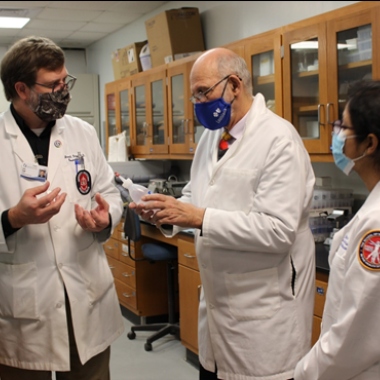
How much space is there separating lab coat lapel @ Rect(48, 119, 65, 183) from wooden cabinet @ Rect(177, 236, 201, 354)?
1.60 meters

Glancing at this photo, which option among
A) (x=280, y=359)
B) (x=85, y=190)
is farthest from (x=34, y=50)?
(x=280, y=359)

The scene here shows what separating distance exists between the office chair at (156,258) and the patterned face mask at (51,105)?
1812mm

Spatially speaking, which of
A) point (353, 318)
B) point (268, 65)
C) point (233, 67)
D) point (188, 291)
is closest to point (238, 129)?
point (233, 67)

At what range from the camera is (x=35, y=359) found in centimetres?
174

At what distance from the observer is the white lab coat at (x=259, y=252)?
167cm

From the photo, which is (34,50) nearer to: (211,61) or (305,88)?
(211,61)

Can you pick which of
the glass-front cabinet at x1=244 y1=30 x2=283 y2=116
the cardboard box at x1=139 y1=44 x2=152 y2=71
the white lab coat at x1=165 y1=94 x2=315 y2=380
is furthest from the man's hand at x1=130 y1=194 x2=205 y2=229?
the cardboard box at x1=139 y1=44 x2=152 y2=71

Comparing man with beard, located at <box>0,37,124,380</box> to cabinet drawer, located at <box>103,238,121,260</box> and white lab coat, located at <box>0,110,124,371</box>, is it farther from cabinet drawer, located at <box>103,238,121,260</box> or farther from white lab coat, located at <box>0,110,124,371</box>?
cabinet drawer, located at <box>103,238,121,260</box>

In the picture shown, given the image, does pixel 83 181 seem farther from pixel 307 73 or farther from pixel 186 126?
pixel 186 126

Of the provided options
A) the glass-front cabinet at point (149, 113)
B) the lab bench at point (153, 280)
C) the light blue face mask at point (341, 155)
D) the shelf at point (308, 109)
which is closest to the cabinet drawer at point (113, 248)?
the lab bench at point (153, 280)

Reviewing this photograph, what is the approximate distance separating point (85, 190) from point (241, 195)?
0.54 meters

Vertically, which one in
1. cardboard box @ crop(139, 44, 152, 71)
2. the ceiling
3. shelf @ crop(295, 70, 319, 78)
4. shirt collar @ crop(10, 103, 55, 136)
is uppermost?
the ceiling

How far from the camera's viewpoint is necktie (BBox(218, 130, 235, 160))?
1933mm

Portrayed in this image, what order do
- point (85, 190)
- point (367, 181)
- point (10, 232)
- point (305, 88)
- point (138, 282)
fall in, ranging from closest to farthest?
point (367, 181) < point (10, 232) < point (85, 190) < point (305, 88) < point (138, 282)
